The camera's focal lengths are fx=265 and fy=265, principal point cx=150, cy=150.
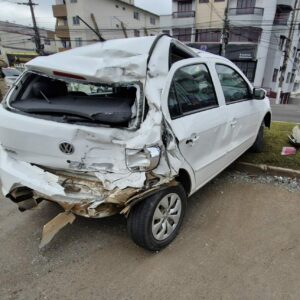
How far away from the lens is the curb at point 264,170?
3.94m

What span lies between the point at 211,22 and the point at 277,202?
3053cm

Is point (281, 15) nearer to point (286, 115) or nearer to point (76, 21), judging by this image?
point (286, 115)

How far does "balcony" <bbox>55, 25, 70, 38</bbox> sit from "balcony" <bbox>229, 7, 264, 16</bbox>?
20.7 m

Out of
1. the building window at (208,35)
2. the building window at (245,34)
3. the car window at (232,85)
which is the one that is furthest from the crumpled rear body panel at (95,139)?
the building window at (208,35)

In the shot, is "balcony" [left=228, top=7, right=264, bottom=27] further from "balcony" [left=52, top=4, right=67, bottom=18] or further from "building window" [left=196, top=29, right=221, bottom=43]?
"balcony" [left=52, top=4, right=67, bottom=18]

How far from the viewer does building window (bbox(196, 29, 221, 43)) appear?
2939 centimetres

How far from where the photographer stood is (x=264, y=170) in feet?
13.5

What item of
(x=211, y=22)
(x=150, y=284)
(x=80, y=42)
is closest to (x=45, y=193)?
(x=150, y=284)

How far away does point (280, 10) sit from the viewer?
28266 mm

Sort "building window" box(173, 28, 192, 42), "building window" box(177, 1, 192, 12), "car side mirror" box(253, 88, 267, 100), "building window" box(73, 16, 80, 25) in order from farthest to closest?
"building window" box(73, 16, 80, 25)
"building window" box(177, 1, 192, 12)
"building window" box(173, 28, 192, 42)
"car side mirror" box(253, 88, 267, 100)

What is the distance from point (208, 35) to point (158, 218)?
3122 centimetres

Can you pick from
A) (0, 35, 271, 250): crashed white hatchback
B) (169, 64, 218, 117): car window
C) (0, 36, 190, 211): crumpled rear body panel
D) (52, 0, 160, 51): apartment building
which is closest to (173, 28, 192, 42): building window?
(52, 0, 160, 51): apartment building

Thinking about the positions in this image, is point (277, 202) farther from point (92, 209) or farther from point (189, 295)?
point (92, 209)

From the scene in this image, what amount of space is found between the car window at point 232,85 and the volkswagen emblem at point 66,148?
1988 mm
